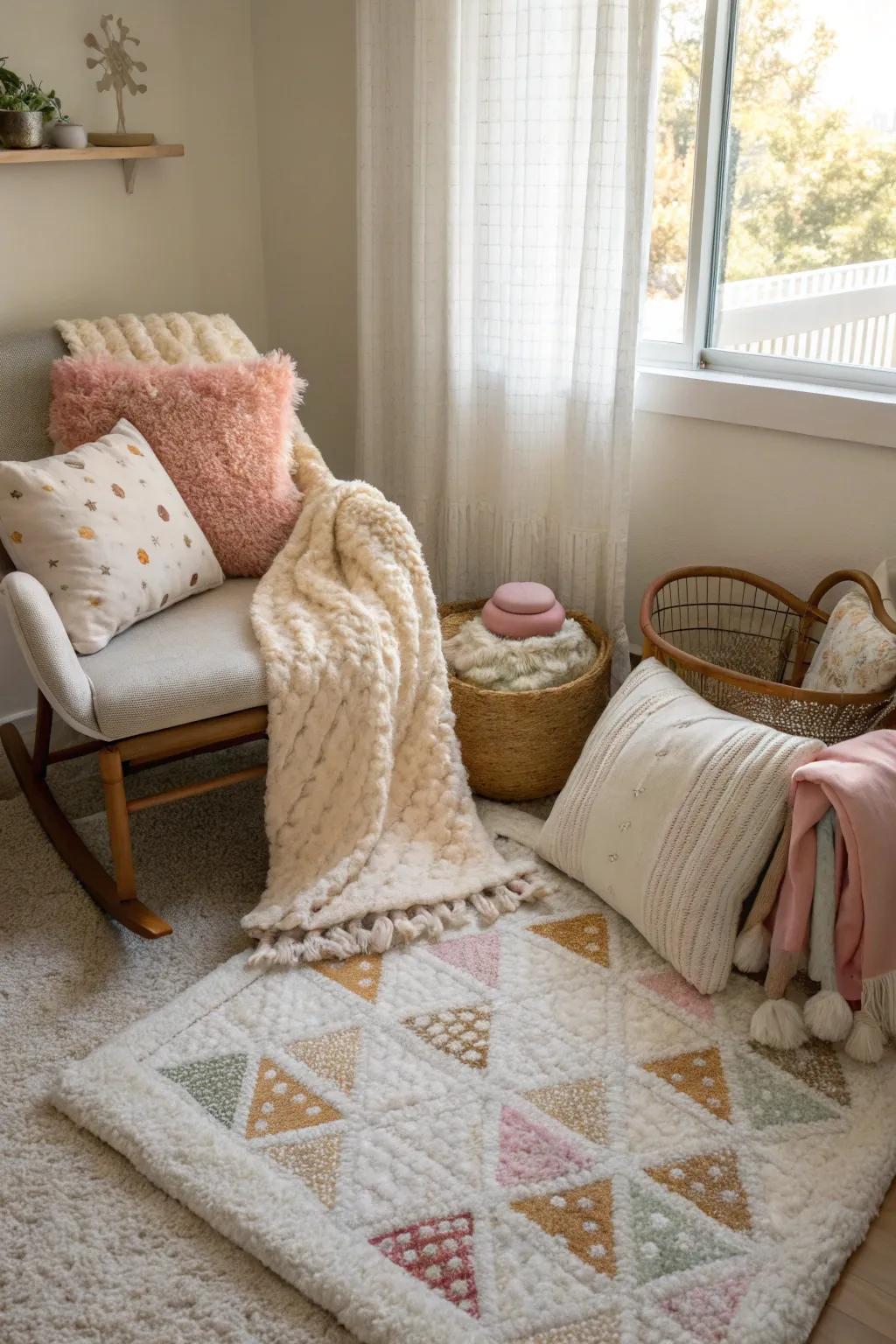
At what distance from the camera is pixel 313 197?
290 cm

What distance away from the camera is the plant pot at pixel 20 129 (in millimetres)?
2281

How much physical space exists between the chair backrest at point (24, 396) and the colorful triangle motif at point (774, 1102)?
1658mm

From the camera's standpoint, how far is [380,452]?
2807mm

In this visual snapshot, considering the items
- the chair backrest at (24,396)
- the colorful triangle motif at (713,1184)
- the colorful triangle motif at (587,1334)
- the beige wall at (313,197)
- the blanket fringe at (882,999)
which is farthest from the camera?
the beige wall at (313,197)

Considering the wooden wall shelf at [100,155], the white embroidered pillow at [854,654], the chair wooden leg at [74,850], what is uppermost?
the wooden wall shelf at [100,155]

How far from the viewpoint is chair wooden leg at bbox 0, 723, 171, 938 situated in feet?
6.38

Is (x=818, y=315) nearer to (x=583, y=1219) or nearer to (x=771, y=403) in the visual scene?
(x=771, y=403)

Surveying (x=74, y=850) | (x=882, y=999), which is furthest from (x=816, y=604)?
(x=74, y=850)

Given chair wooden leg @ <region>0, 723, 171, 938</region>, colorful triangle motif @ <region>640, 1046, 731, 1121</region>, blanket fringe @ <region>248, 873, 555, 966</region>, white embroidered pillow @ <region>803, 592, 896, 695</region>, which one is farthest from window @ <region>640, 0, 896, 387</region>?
chair wooden leg @ <region>0, 723, 171, 938</region>

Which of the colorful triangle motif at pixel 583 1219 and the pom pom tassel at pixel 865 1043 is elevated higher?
the pom pom tassel at pixel 865 1043

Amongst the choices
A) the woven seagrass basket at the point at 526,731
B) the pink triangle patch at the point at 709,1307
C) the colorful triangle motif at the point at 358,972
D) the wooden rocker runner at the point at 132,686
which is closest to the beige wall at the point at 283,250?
the woven seagrass basket at the point at 526,731

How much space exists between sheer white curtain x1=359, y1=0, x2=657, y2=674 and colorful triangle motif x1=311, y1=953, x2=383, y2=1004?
0.98 meters

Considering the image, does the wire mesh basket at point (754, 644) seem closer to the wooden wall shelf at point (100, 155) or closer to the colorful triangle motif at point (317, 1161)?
the colorful triangle motif at point (317, 1161)

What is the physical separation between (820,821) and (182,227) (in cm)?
205
